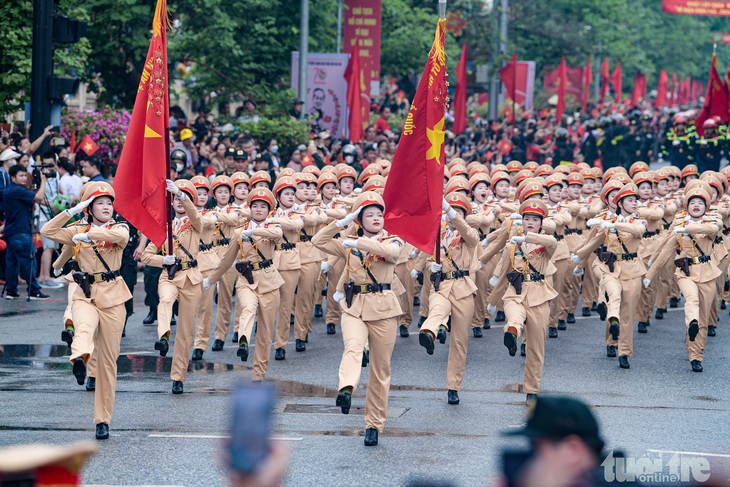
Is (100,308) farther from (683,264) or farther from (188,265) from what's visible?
(683,264)

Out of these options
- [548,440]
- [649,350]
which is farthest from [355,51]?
[548,440]

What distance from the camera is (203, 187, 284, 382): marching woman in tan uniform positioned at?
42.2 ft

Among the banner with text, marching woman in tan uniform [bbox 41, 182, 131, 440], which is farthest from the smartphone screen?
the banner with text

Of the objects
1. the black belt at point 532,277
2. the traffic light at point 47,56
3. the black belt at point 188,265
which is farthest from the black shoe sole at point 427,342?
the traffic light at point 47,56

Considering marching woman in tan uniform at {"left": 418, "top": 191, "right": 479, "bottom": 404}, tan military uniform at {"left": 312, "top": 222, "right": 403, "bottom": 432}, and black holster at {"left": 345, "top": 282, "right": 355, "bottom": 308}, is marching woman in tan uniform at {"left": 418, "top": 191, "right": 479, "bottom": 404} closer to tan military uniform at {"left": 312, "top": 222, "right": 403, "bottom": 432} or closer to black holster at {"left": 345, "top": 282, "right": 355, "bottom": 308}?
tan military uniform at {"left": 312, "top": 222, "right": 403, "bottom": 432}

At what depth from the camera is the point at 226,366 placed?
44.9 feet

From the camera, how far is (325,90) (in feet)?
91.1

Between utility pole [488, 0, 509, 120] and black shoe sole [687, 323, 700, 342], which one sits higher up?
utility pole [488, 0, 509, 120]

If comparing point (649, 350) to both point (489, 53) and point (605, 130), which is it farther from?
point (489, 53)

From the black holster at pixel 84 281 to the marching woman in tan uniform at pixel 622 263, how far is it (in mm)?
5832

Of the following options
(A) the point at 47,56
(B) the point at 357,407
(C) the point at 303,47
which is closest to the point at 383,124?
(C) the point at 303,47

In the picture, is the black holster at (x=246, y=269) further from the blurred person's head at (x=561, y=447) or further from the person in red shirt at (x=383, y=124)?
the person in red shirt at (x=383, y=124)

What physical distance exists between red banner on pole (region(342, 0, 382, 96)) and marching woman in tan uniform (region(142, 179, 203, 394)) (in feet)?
52.1

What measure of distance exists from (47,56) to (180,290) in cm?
518
